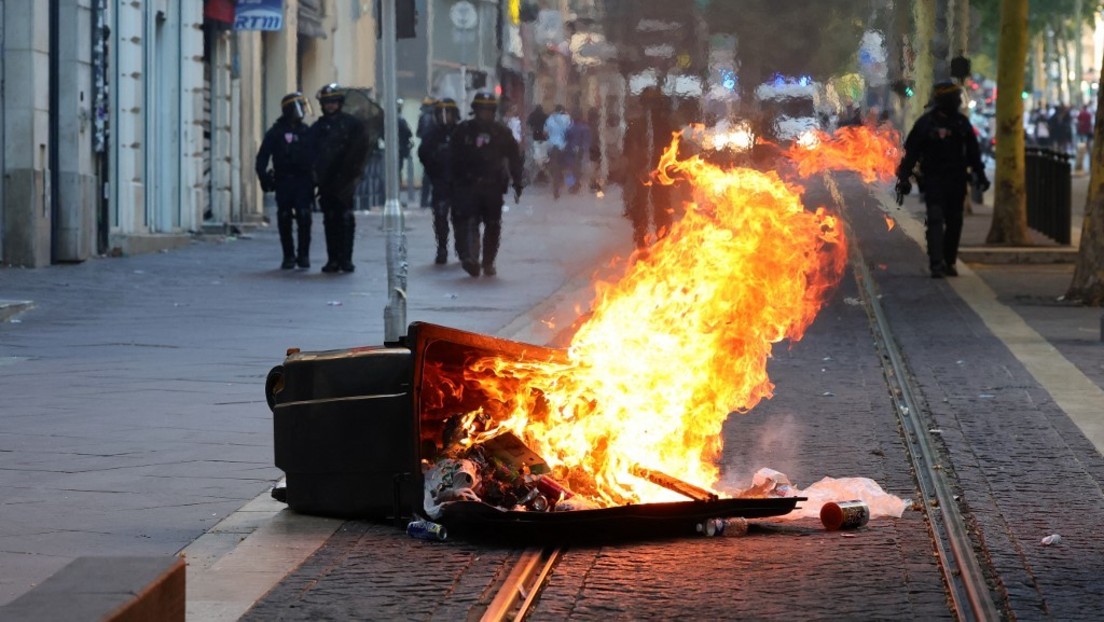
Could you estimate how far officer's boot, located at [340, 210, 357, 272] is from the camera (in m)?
21.8

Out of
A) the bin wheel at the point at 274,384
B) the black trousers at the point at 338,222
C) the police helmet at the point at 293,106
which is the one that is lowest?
the bin wheel at the point at 274,384

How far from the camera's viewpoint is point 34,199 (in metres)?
21.6

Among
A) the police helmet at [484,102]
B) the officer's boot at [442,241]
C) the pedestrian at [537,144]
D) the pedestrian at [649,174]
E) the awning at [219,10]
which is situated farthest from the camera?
the pedestrian at [537,144]

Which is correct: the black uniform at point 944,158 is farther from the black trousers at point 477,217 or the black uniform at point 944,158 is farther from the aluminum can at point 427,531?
the aluminum can at point 427,531

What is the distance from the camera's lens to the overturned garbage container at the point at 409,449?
24.8ft

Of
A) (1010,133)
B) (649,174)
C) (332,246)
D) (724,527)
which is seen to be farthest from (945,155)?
(724,527)

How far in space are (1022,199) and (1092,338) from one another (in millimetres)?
10196

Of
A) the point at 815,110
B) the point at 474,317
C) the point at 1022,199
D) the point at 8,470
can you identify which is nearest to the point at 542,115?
the point at 1022,199

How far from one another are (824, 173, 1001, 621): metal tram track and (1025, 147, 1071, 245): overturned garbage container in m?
11.8

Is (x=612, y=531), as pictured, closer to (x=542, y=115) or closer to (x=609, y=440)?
(x=609, y=440)

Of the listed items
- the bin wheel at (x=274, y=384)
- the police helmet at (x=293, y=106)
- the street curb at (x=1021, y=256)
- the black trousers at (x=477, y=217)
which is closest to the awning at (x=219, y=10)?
the police helmet at (x=293, y=106)

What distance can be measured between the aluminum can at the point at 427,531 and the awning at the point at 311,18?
3148cm

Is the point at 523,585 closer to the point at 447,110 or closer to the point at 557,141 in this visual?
the point at 447,110

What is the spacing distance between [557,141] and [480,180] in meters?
21.5
